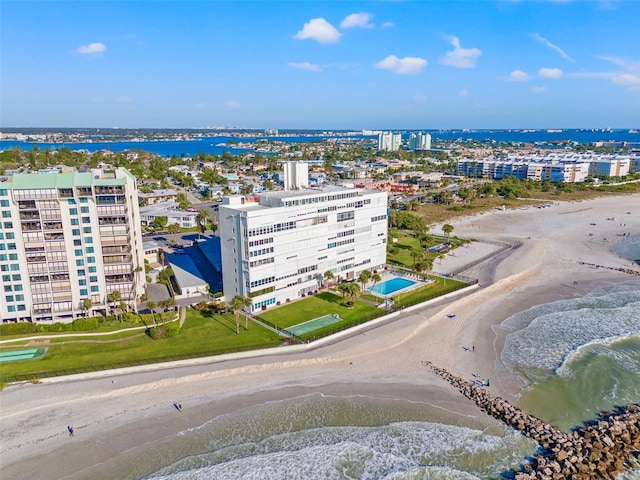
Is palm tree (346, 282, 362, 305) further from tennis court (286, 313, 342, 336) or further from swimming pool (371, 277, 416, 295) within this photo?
swimming pool (371, 277, 416, 295)

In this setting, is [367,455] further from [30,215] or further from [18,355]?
[30,215]

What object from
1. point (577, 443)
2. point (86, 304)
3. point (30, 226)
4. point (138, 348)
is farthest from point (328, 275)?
point (30, 226)

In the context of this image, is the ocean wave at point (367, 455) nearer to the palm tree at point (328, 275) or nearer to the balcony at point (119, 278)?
the palm tree at point (328, 275)

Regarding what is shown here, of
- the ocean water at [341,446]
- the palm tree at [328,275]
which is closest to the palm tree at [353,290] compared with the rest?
the palm tree at [328,275]

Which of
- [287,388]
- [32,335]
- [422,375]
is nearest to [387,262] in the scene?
[422,375]

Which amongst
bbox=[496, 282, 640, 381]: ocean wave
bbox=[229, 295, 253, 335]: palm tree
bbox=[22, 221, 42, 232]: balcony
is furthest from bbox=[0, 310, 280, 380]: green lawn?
bbox=[496, 282, 640, 381]: ocean wave

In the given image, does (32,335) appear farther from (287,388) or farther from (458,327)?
(458,327)
